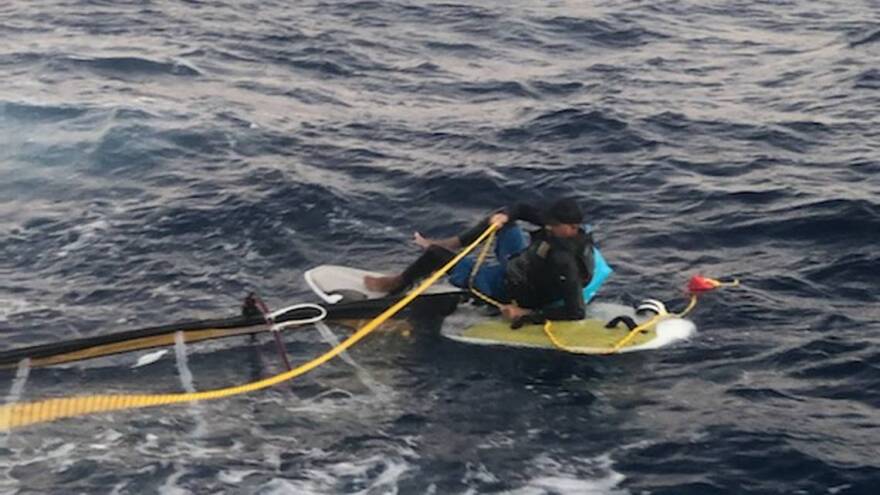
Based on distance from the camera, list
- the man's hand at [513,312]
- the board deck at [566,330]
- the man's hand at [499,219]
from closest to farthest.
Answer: the board deck at [566,330] → the man's hand at [513,312] → the man's hand at [499,219]

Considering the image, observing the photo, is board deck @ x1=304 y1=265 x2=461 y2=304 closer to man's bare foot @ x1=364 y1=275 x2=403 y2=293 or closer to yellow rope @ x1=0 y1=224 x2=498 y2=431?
man's bare foot @ x1=364 y1=275 x2=403 y2=293

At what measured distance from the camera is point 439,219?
17.3 metres

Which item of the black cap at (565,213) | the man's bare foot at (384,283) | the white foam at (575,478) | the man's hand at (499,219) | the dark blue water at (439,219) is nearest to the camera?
the white foam at (575,478)

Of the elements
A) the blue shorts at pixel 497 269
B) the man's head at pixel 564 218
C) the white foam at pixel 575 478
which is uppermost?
the man's head at pixel 564 218

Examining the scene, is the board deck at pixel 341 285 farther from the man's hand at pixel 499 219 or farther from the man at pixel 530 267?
the man's hand at pixel 499 219

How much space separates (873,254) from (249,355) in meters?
7.77

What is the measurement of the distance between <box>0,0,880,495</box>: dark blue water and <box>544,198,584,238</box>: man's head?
1390 mm

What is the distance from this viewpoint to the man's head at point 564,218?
40.8ft

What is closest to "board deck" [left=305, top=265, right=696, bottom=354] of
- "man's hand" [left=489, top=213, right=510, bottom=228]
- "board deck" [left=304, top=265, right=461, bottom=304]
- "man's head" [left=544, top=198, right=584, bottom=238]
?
"board deck" [left=304, top=265, right=461, bottom=304]

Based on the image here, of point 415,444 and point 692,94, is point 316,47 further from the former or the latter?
point 415,444

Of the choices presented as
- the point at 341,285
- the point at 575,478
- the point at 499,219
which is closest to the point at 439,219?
the point at 341,285

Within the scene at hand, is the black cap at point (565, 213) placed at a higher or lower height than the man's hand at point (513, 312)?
higher

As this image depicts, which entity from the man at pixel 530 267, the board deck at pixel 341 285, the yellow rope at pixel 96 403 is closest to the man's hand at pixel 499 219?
the man at pixel 530 267

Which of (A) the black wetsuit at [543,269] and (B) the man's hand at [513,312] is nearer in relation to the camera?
(A) the black wetsuit at [543,269]
